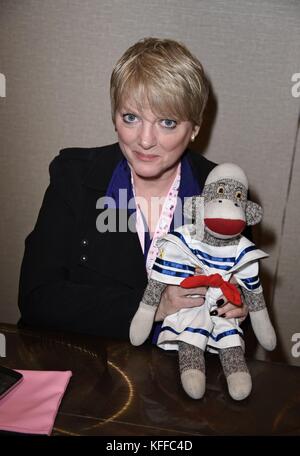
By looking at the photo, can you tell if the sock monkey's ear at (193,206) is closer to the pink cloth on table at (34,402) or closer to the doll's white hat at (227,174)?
the doll's white hat at (227,174)

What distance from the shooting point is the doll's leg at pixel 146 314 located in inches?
38.1

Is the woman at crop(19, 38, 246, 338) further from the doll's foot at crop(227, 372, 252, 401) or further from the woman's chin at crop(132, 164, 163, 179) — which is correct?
the doll's foot at crop(227, 372, 252, 401)

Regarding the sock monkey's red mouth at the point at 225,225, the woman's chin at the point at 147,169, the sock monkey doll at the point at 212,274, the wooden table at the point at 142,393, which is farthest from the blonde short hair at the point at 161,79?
the wooden table at the point at 142,393

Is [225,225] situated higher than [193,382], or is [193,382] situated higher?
[225,225]

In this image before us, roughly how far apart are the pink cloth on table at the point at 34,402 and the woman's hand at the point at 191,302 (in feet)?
0.84

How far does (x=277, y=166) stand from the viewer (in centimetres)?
168

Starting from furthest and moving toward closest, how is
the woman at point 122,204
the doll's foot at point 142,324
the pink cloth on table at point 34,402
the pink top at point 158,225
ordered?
the pink top at point 158,225
the woman at point 122,204
the doll's foot at point 142,324
the pink cloth on table at point 34,402

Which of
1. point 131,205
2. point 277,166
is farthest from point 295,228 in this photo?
point 131,205

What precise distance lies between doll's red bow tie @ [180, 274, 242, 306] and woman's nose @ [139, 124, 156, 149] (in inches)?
14.5

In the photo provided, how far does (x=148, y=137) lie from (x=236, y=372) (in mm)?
573

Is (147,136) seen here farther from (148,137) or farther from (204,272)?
(204,272)

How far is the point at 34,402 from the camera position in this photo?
2.65 feet

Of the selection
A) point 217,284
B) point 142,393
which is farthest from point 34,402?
point 217,284
